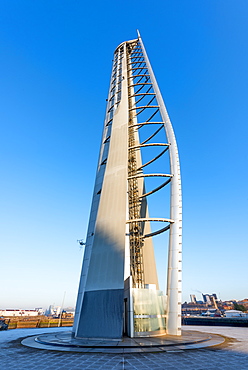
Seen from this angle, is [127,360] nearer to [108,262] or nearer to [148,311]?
[148,311]

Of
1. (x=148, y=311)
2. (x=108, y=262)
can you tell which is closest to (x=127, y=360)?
(x=148, y=311)

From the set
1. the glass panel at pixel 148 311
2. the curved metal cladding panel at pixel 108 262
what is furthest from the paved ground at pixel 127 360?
the glass panel at pixel 148 311

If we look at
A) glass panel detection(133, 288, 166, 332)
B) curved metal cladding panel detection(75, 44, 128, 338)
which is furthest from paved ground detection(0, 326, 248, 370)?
glass panel detection(133, 288, 166, 332)

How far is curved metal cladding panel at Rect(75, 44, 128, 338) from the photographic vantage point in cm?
1217

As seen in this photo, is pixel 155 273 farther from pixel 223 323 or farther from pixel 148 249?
pixel 223 323

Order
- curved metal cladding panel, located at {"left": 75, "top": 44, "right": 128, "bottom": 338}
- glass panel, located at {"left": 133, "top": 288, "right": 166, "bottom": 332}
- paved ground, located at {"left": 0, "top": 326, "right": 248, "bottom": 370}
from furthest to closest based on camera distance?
glass panel, located at {"left": 133, "top": 288, "right": 166, "bottom": 332}, curved metal cladding panel, located at {"left": 75, "top": 44, "right": 128, "bottom": 338}, paved ground, located at {"left": 0, "top": 326, "right": 248, "bottom": 370}

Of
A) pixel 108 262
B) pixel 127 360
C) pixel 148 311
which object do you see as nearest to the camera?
pixel 127 360

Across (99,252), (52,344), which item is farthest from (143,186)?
(52,344)

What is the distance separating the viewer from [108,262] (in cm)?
1374

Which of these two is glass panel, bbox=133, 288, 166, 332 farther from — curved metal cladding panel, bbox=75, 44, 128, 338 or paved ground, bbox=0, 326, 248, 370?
paved ground, bbox=0, 326, 248, 370

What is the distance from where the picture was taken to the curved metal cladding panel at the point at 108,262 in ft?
39.9

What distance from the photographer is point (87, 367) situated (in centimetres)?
649

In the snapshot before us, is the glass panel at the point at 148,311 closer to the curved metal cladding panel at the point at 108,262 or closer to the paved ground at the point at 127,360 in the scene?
the curved metal cladding panel at the point at 108,262

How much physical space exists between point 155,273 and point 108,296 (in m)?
8.01
